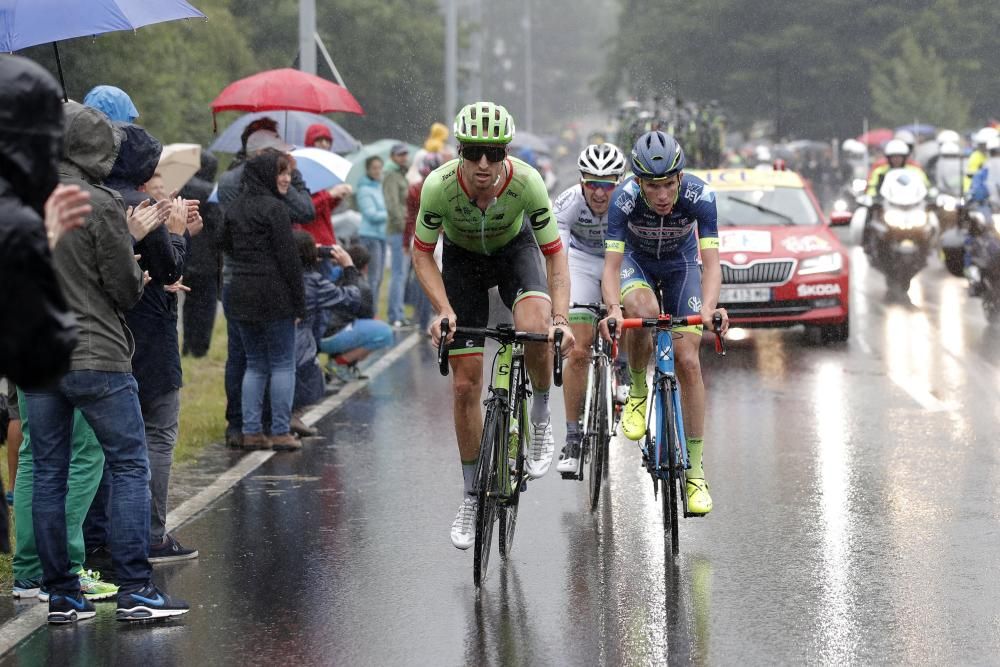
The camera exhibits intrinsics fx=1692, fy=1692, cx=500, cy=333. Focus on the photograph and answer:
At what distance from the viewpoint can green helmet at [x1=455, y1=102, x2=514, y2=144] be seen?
6977 mm

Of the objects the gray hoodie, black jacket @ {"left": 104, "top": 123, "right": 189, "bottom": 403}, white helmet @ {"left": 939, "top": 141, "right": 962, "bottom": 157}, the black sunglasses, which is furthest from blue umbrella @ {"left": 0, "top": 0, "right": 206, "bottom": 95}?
white helmet @ {"left": 939, "top": 141, "right": 962, "bottom": 157}

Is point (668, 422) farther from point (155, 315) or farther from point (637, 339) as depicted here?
point (155, 315)

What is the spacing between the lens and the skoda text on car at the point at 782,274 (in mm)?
16406

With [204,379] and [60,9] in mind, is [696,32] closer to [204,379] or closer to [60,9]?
[204,379]

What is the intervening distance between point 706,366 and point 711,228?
734 centimetres

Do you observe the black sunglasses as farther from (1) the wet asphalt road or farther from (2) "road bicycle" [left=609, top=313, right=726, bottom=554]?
(1) the wet asphalt road

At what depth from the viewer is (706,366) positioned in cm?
1540

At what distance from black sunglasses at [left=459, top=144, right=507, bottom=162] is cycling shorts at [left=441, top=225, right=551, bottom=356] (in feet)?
1.99

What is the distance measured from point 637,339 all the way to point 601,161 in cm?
127

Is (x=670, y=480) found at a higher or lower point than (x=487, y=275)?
lower

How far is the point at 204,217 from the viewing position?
553 inches

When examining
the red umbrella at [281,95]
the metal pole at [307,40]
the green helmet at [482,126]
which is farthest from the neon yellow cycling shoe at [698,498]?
the metal pole at [307,40]

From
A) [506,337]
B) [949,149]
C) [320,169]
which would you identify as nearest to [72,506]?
[506,337]

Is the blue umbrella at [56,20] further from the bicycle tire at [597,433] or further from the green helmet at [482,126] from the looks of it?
the bicycle tire at [597,433]
